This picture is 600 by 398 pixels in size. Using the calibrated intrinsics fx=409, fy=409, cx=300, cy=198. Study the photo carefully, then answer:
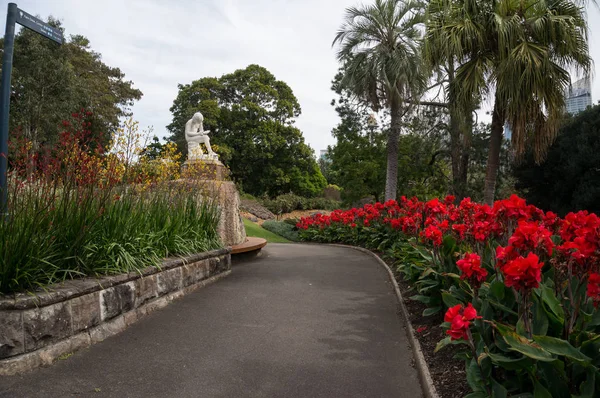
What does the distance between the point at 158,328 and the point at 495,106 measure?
9407 millimetres

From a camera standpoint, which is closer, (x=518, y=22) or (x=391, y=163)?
(x=518, y=22)

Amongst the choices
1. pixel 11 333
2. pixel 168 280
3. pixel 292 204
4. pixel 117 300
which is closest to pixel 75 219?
pixel 117 300

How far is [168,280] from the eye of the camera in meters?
5.13

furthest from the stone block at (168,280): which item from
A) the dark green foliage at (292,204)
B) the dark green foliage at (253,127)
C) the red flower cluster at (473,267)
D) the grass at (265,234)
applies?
the dark green foliage at (253,127)

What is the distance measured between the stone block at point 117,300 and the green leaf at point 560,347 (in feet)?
11.6

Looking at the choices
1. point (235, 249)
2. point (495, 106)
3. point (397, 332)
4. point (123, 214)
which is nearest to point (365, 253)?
point (235, 249)

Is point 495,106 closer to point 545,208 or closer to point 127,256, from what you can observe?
point 545,208

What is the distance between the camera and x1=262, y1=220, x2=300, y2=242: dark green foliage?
663 inches

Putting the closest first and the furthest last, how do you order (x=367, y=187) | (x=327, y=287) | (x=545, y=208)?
(x=327, y=287), (x=545, y=208), (x=367, y=187)

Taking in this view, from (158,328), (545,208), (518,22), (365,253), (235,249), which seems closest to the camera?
(158,328)

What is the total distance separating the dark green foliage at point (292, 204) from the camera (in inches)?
1048

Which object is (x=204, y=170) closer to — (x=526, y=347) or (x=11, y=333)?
(x=11, y=333)

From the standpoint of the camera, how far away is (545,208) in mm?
14477

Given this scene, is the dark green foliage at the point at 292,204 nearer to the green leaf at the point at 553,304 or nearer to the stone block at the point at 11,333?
the stone block at the point at 11,333
